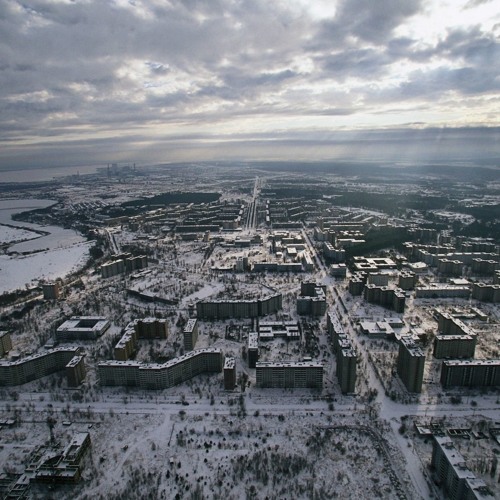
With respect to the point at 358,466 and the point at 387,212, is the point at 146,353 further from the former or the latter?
the point at 387,212

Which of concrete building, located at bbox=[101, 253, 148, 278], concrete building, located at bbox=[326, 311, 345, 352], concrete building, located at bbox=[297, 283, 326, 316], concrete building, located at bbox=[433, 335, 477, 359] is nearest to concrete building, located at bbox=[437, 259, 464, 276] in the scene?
concrete building, located at bbox=[297, 283, 326, 316]

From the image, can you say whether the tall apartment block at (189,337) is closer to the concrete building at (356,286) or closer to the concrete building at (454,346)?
the concrete building at (454,346)

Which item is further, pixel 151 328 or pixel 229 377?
pixel 151 328

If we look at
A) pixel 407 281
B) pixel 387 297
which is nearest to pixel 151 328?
pixel 387 297

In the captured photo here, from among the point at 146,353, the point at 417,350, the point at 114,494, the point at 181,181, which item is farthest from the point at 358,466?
the point at 181,181

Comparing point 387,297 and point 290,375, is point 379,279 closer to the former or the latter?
point 387,297

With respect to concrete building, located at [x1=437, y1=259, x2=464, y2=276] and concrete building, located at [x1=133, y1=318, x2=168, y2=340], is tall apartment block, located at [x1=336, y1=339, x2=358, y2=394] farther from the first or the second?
concrete building, located at [x1=437, y1=259, x2=464, y2=276]
